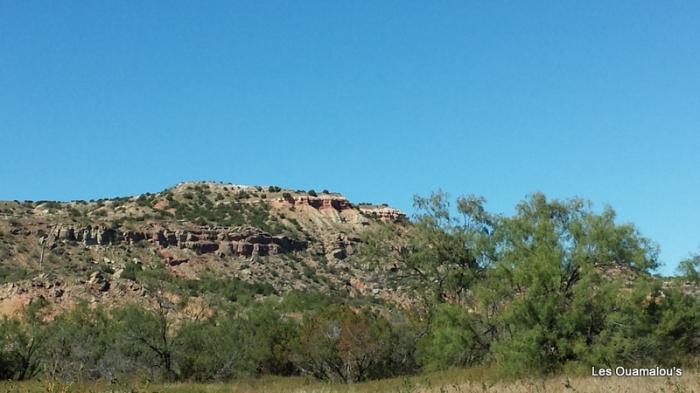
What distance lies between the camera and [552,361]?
23078 mm

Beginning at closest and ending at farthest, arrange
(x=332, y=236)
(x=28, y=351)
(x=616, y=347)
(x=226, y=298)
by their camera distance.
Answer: (x=616, y=347)
(x=28, y=351)
(x=226, y=298)
(x=332, y=236)

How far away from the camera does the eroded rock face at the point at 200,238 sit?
74875 millimetres

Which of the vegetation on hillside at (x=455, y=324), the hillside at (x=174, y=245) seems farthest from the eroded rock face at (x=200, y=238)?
the vegetation on hillside at (x=455, y=324)

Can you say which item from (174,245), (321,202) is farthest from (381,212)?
(174,245)

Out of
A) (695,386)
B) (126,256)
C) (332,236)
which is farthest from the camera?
(332,236)

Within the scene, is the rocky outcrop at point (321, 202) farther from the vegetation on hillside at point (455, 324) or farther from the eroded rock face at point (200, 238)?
the vegetation on hillside at point (455, 324)

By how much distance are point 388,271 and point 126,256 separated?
4485 centimetres

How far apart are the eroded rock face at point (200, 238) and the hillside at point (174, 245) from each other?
5.0 inches

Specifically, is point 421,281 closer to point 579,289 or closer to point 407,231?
point 407,231

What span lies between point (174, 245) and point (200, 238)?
141 inches

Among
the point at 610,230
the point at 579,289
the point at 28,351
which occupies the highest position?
the point at 610,230

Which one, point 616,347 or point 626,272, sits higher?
point 626,272

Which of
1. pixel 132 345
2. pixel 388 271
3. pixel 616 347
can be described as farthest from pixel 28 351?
pixel 616 347

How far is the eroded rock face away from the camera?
7488cm
